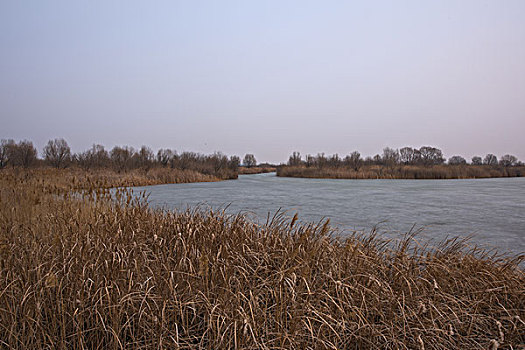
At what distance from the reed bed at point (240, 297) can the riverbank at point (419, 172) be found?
28.4m

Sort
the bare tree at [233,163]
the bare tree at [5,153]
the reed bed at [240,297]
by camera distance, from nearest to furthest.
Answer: the reed bed at [240,297] → the bare tree at [5,153] → the bare tree at [233,163]

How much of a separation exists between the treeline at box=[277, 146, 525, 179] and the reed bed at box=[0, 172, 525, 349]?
28.6 metres

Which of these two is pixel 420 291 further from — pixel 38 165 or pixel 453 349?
pixel 38 165

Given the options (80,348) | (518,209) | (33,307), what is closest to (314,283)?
(80,348)

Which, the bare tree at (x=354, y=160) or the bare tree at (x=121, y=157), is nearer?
the bare tree at (x=121, y=157)

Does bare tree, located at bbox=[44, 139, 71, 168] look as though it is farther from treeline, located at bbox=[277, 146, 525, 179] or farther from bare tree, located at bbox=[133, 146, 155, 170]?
treeline, located at bbox=[277, 146, 525, 179]

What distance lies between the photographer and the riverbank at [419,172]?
1152 inches

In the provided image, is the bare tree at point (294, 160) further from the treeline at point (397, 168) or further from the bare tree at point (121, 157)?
the bare tree at point (121, 157)

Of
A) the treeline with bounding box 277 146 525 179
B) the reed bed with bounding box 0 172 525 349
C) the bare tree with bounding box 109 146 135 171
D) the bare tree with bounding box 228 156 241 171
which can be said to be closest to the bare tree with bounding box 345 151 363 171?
the treeline with bounding box 277 146 525 179

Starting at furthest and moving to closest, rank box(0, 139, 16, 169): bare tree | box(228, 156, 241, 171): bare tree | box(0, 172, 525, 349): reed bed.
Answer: box(228, 156, 241, 171): bare tree
box(0, 139, 16, 169): bare tree
box(0, 172, 525, 349): reed bed

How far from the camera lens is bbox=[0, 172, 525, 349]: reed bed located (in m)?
2.01

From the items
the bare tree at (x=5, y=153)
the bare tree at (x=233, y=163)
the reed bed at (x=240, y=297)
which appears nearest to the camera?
the reed bed at (x=240, y=297)

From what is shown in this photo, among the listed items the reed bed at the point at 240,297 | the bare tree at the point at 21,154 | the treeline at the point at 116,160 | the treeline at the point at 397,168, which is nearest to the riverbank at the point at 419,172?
the treeline at the point at 397,168

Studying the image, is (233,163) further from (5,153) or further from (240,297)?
(240,297)
